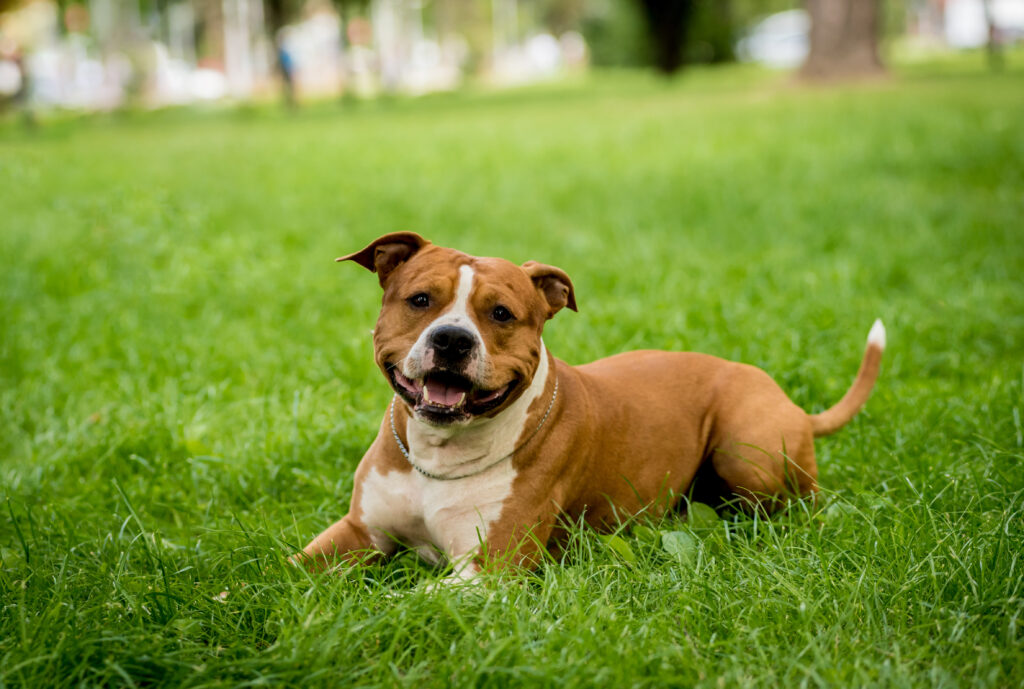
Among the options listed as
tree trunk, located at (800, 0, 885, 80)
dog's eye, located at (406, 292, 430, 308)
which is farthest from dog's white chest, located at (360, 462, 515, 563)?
tree trunk, located at (800, 0, 885, 80)

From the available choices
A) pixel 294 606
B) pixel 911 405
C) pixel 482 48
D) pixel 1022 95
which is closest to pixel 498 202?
pixel 911 405

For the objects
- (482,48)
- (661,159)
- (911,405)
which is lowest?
(911,405)

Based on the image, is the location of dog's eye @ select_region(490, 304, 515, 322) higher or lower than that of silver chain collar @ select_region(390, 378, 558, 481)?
higher

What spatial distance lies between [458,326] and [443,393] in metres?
0.22

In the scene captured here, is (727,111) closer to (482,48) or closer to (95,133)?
(95,133)

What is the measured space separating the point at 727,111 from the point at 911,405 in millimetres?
11629

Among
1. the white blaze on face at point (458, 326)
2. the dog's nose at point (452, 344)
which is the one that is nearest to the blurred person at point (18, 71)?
the white blaze on face at point (458, 326)

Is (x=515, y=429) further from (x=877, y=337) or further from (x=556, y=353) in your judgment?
(x=556, y=353)

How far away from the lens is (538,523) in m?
3.40

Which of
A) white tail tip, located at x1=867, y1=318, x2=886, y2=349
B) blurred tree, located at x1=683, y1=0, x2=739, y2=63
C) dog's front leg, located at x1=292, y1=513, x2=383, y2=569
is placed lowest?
dog's front leg, located at x1=292, y1=513, x2=383, y2=569

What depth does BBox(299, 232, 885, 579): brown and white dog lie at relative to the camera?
10.6 ft

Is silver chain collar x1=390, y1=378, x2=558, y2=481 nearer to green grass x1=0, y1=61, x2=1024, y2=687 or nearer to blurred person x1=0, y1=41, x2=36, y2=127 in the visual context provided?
green grass x1=0, y1=61, x2=1024, y2=687

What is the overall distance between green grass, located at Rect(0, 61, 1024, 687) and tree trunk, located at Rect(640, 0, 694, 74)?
15.1m

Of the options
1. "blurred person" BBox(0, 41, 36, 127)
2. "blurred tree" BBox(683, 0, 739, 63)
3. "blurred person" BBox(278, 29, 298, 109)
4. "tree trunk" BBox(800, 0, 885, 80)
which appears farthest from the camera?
"blurred tree" BBox(683, 0, 739, 63)
